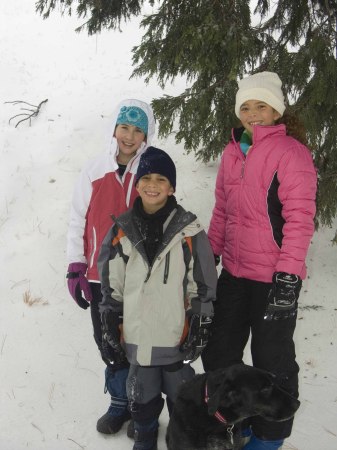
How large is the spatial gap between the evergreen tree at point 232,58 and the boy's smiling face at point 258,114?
109 centimetres

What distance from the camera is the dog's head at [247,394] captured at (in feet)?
8.76

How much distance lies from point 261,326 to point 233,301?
24 cm

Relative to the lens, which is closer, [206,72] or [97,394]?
[97,394]

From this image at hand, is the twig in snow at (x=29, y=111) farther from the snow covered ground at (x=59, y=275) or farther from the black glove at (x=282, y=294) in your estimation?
the black glove at (x=282, y=294)

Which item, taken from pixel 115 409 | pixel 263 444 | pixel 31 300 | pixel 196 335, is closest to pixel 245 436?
pixel 263 444

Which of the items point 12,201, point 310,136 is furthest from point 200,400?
point 12,201

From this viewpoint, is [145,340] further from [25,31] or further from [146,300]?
[25,31]

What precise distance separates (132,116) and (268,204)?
1.15 metres

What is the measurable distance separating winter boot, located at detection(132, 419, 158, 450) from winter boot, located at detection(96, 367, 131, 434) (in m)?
0.34

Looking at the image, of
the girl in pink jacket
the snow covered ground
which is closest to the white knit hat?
the girl in pink jacket

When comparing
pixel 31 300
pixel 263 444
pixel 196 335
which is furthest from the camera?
pixel 31 300

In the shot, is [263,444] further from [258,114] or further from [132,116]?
[132,116]

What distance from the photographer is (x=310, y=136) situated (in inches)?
163

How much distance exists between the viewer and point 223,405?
2682 millimetres
